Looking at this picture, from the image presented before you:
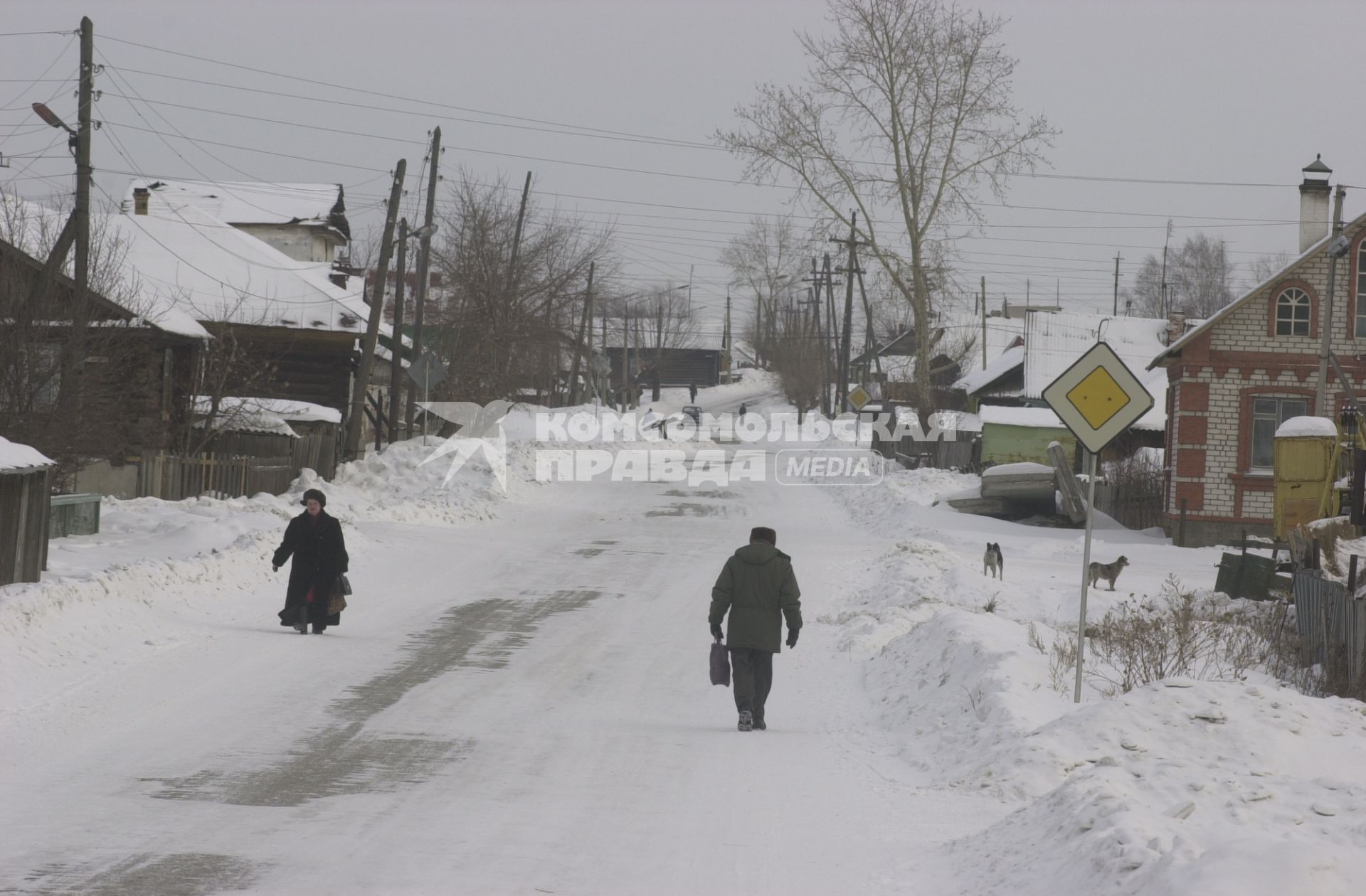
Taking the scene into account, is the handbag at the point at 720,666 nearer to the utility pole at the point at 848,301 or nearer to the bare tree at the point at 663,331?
the utility pole at the point at 848,301

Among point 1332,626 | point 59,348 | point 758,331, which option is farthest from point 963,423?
point 758,331

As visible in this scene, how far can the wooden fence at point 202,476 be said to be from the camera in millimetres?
26859

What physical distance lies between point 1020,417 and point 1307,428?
1709 cm

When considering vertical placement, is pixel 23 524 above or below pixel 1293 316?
below

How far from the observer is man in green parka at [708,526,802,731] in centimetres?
1054

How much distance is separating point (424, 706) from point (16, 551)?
234 inches

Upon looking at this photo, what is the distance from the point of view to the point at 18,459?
45.0 feet

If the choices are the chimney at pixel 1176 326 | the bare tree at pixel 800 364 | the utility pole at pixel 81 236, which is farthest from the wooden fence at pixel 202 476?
the bare tree at pixel 800 364

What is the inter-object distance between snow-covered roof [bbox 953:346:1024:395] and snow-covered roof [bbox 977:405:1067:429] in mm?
15066

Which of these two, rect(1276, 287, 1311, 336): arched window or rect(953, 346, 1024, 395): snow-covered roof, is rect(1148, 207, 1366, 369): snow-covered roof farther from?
rect(953, 346, 1024, 395): snow-covered roof

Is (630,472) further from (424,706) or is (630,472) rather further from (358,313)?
(424,706)

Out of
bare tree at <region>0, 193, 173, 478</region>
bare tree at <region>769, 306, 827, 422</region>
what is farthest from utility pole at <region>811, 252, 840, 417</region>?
bare tree at <region>0, 193, 173, 478</region>

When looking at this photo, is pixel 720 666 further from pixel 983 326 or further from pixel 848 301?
pixel 983 326

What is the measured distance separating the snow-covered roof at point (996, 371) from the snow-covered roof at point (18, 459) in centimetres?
4762
